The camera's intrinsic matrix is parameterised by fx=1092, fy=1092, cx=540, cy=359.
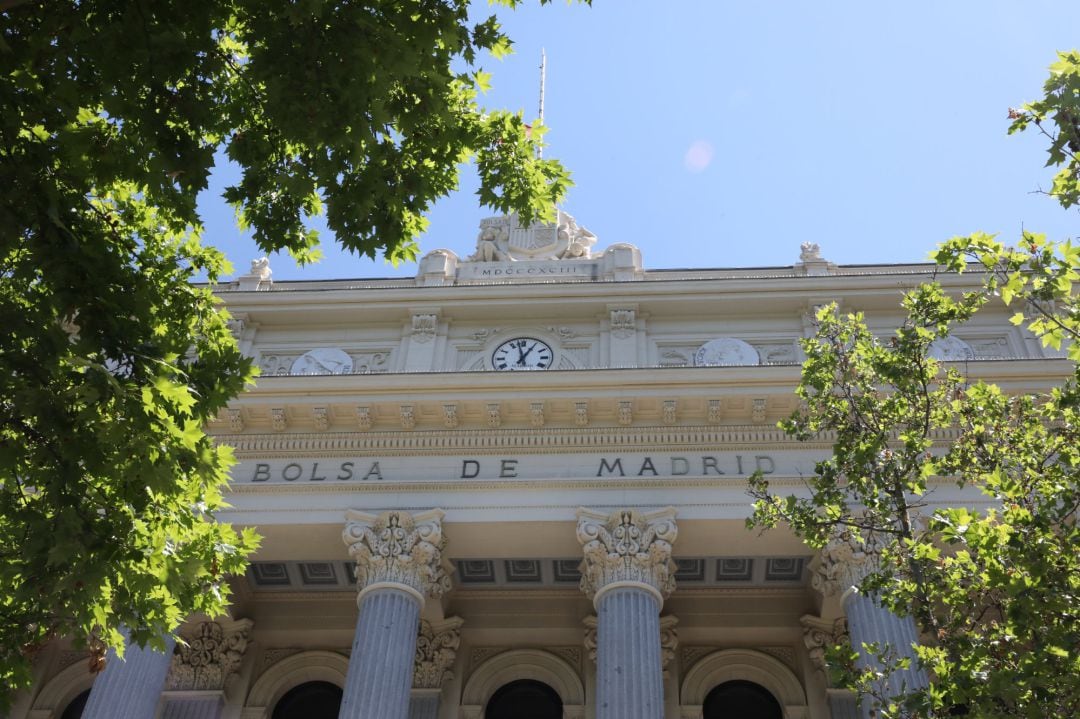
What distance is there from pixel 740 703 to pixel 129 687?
33.9 feet


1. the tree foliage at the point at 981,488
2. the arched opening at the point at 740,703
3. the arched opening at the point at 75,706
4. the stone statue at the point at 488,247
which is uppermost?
the stone statue at the point at 488,247

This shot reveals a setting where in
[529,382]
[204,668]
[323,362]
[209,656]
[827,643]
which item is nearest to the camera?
[529,382]

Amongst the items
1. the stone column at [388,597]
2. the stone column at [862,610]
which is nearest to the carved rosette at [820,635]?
the stone column at [862,610]

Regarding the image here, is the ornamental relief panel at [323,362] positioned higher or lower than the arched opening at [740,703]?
higher

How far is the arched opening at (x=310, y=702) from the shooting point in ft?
66.0

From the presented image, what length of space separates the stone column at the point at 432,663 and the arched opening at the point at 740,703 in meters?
4.61

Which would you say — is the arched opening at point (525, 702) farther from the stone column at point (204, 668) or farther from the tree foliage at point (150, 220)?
the tree foliage at point (150, 220)

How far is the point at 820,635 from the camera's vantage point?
19.0m

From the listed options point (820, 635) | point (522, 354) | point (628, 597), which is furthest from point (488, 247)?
point (820, 635)

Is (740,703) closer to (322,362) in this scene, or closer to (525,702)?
(525,702)

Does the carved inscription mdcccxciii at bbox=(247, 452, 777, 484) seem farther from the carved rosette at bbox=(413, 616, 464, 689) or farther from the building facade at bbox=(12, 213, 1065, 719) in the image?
the carved rosette at bbox=(413, 616, 464, 689)

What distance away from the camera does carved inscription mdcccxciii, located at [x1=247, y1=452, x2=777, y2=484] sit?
1791 centimetres

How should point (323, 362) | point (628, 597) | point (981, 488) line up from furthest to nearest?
point (323, 362)
point (628, 597)
point (981, 488)

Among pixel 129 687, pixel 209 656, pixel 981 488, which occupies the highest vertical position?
pixel 209 656
